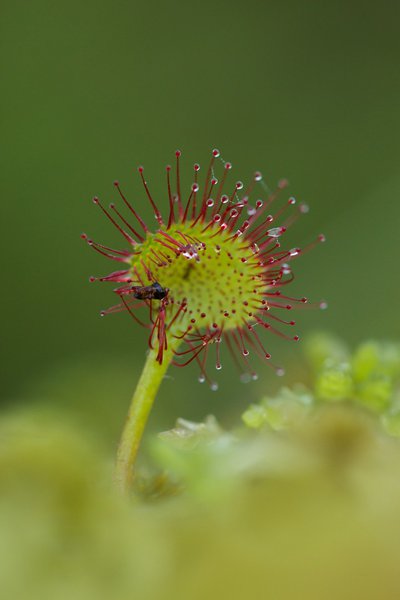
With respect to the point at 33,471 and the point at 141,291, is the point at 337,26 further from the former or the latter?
the point at 33,471

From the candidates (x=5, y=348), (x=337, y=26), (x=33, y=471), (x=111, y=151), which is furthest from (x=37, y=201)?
(x=33, y=471)

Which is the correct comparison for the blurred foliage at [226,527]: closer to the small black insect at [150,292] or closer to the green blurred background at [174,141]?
the small black insect at [150,292]

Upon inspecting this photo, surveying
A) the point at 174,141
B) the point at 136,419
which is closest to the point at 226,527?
the point at 136,419

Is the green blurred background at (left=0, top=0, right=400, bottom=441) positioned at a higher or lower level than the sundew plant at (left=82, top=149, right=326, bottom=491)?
higher

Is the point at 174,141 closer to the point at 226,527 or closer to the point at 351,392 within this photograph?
the point at 351,392

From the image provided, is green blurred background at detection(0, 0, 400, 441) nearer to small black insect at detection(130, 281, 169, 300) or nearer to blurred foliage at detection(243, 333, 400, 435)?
blurred foliage at detection(243, 333, 400, 435)

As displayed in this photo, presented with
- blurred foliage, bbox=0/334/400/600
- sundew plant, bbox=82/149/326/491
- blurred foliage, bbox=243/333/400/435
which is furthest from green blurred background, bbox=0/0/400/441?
blurred foliage, bbox=0/334/400/600
